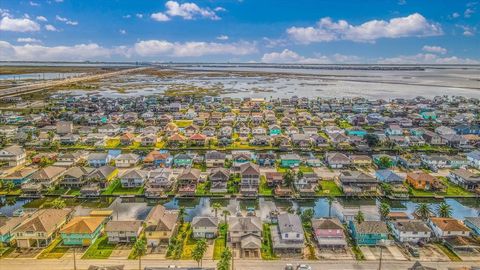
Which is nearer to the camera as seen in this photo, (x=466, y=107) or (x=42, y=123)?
(x=42, y=123)

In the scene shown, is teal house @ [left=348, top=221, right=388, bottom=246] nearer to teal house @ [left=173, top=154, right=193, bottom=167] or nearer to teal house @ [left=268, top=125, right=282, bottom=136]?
teal house @ [left=173, top=154, right=193, bottom=167]

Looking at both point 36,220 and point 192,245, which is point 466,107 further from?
point 36,220

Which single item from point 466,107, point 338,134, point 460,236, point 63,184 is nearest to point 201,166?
point 63,184

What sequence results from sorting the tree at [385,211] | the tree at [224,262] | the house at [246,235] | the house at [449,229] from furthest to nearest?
the tree at [385,211] < the house at [449,229] < the house at [246,235] < the tree at [224,262]

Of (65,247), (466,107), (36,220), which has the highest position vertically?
(466,107)

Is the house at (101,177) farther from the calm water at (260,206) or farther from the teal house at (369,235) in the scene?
the teal house at (369,235)

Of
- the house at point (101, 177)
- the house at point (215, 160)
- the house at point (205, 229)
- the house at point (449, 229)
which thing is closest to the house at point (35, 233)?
the house at point (101, 177)
